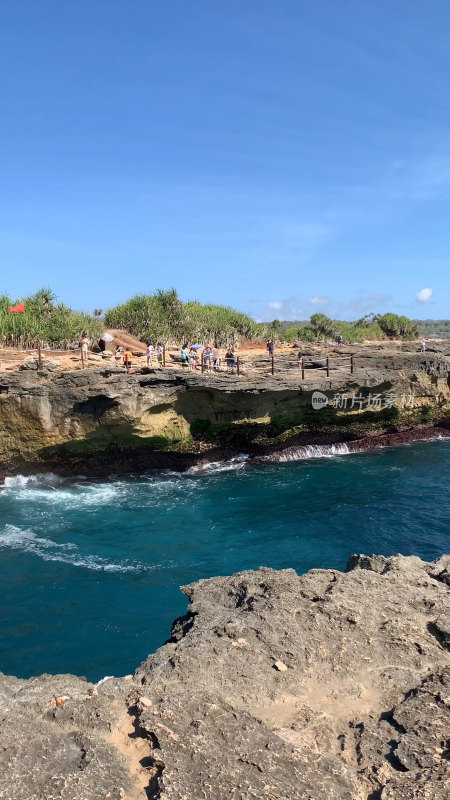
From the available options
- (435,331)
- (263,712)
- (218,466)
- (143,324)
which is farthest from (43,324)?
(435,331)

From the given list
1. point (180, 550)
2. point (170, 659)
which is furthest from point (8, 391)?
point (170, 659)

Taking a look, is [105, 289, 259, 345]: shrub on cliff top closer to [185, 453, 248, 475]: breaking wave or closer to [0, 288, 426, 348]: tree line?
[0, 288, 426, 348]: tree line

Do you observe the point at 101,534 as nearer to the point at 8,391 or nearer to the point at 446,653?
the point at 8,391

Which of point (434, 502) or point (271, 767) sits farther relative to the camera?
point (434, 502)

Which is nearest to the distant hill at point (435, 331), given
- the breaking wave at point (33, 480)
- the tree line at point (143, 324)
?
the tree line at point (143, 324)

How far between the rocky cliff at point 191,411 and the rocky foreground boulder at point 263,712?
52.6 feet

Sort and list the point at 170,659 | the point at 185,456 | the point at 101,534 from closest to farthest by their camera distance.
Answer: the point at 170,659 → the point at 101,534 → the point at 185,456

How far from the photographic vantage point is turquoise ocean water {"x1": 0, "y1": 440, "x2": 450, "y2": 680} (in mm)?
12797

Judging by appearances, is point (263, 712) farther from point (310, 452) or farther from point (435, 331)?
point (435, 331)

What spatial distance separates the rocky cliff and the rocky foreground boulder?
16032 mm

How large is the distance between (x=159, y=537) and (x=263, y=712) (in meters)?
12.0

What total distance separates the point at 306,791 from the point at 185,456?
22.1 metres

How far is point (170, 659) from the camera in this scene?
317 inches

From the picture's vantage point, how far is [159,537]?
1861cm
